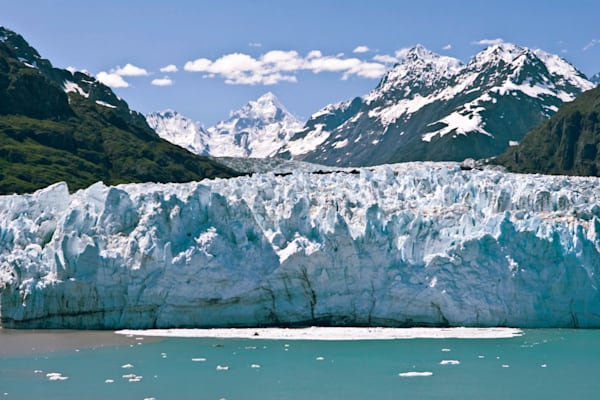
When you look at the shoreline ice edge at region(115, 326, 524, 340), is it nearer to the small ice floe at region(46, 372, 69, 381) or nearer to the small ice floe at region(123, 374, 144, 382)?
the small ice floe at region(123, 374, 144, 382)

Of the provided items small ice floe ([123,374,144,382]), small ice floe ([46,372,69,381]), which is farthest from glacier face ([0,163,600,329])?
small ice floe ([123,374,144,382])

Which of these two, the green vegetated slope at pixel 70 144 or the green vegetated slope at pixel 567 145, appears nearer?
the green vegetated slope at pixel 70 144

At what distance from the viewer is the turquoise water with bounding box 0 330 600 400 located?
25094 millimetres

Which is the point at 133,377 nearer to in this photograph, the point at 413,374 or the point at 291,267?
the point at 413,374

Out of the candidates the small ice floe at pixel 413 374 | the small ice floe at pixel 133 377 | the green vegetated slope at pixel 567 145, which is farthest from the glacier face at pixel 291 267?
the green vegetated slope at pixel 567 145

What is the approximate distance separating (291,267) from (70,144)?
84.0 m

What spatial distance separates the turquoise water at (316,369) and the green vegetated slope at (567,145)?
129860 millimetres

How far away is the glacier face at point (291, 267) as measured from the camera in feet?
115

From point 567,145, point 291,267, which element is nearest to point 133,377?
point 291,267

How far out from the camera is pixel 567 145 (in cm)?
16150

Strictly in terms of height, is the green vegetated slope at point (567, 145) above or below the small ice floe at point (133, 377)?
above

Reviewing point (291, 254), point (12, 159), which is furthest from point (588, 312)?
point (12, 159)

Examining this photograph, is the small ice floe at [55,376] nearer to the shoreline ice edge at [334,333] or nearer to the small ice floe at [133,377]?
the small ice floe at [133,377]

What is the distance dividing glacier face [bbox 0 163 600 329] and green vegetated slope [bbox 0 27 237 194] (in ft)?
194
